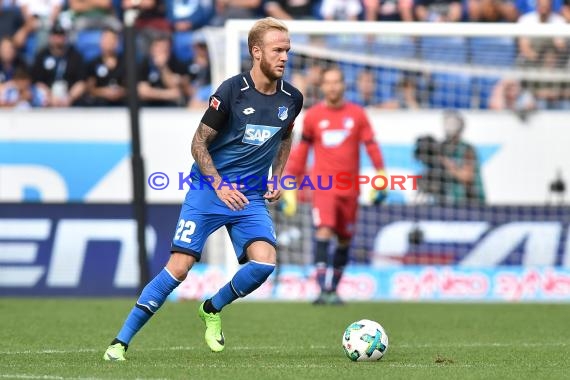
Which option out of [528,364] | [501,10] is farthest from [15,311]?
[501,10]

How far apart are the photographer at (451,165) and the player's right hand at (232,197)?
25.6 feet

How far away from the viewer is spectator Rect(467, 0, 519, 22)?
59.2 ft

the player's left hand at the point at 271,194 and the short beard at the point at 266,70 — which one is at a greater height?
the short beard at the point at 266,70

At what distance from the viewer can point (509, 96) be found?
53.8ft

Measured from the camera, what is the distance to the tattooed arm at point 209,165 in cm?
788

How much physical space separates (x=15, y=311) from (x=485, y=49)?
24.3ft

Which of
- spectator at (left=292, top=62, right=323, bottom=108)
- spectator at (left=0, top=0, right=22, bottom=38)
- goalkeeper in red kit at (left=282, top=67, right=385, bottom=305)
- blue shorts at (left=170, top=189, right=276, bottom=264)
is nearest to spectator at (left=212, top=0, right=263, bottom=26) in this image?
spectator at (left=292, top=62, right=323, bottom=108)

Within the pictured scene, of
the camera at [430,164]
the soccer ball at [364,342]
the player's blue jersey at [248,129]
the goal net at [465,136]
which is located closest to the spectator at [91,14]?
the goal net at [465,136]

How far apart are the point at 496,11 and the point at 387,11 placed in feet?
5.31

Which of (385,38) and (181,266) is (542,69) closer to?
(385,38)

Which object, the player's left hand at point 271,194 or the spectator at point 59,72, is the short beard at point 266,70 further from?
the spectator at point 59,72

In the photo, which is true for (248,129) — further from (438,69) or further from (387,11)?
(387,11)

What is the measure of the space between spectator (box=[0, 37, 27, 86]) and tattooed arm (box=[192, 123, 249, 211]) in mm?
10331

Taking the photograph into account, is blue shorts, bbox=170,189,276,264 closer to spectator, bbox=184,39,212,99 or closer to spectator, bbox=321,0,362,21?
spectator, bbox=184,39,212,99
